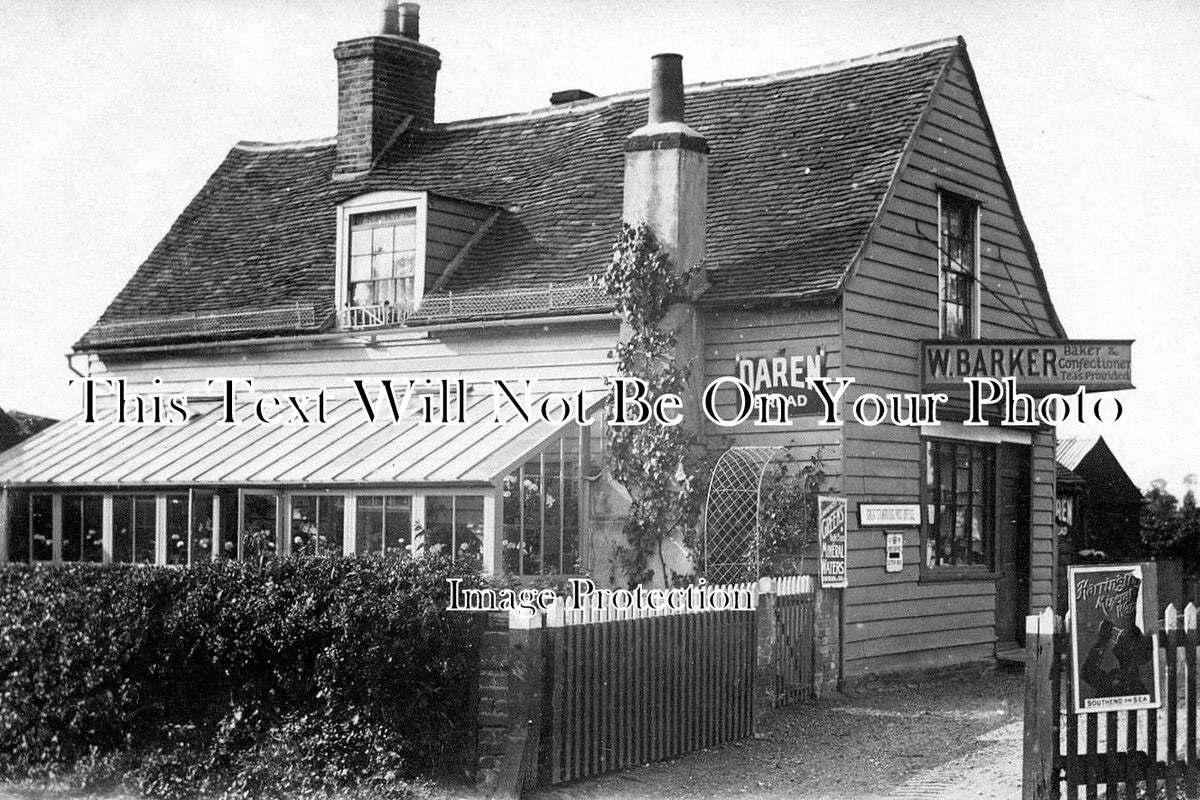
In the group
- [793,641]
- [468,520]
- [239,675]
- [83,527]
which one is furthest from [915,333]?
[83,527]

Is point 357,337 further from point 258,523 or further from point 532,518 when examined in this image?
point 532,518

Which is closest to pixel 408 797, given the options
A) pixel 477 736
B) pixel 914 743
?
pixel 477 736

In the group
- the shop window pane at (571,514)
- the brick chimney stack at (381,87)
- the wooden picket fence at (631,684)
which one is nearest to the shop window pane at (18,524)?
the brick chimney stack at (381,87)

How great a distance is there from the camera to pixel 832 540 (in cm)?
1530

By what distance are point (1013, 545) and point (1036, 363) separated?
12.8 feet

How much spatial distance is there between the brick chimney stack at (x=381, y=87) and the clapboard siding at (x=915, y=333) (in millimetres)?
8131

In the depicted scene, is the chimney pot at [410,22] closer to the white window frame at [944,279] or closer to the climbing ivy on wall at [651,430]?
the climbing ivy on wall at [651,430]

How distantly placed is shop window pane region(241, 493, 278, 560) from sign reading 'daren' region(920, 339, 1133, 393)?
733 centimetres

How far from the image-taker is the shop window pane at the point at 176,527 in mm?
17219

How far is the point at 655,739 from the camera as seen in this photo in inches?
453

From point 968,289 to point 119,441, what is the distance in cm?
1053

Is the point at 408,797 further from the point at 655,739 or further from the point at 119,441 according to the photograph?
the point at 119,441

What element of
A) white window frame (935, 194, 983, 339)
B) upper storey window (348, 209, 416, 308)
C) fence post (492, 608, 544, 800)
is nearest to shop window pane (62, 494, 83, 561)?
upper storey window (348, 209, 416, 308)

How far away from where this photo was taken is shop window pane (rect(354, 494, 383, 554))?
1523cm
